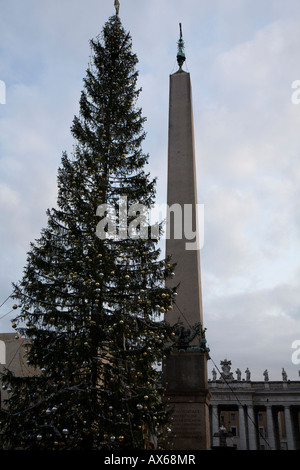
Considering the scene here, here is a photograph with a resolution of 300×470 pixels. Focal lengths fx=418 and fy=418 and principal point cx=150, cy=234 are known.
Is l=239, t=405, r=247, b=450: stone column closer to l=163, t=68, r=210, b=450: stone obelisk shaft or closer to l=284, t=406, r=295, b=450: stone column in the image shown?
l=284, t=406, r=295, b=450: stone column

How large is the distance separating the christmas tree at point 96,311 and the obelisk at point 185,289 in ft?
2.91

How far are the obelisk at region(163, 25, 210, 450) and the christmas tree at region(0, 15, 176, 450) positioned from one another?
0.89 metres

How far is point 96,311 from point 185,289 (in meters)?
3.74

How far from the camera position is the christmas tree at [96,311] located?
7.86 m

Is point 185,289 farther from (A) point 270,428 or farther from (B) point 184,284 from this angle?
(A) point 270,428

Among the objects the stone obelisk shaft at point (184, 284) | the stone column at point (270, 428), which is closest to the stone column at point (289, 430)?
the stone column at point (270, 428)

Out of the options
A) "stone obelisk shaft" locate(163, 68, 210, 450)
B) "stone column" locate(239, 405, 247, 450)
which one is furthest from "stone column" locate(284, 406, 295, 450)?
"stone obelisk shaft" locate(163, 68, 210, 450)

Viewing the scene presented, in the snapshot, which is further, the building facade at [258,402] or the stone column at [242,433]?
the building facade at [258,402]

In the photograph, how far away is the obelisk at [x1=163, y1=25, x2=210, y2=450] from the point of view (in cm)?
1019

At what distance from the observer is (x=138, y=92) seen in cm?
1255

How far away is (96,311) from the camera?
28.6 feet

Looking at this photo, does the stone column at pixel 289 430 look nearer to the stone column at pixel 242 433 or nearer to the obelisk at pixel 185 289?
the stone column at pixel 242 433

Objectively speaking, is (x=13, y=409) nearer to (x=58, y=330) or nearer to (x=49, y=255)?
(x=58, y=330)

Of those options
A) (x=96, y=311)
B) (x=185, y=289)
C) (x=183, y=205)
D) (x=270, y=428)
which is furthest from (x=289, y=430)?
(x=96, y=311)
